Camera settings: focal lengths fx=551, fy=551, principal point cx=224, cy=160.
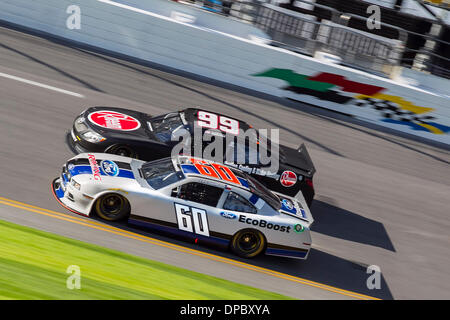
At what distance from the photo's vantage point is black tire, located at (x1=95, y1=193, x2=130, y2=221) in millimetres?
9266

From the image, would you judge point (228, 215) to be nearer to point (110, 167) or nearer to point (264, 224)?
point (264, 224)

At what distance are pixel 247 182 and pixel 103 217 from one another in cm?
261

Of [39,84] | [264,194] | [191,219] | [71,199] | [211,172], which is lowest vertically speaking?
[71,199]

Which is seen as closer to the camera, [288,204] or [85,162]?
[85,162]

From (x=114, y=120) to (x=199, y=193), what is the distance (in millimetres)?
3357

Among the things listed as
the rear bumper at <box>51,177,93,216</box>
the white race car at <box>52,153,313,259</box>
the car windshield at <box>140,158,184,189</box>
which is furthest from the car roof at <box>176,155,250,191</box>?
the rear bumper at <box>51,177,93,216</box>

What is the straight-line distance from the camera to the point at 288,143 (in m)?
15.7

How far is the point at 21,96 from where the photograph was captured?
13.8m

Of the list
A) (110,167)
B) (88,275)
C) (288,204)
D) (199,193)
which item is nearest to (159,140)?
(110,167)

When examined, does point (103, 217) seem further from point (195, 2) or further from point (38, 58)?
point (195, 2)

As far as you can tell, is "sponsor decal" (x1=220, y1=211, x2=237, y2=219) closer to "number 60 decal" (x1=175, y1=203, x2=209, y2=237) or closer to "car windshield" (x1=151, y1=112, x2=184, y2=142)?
"number 60 decal" (x1=175, y1=203, x2=209, y2=237)

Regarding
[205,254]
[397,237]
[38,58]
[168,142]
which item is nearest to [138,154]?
[168,142]

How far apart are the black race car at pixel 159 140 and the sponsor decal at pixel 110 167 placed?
126cm

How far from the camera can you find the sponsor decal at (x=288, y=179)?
445 inches
